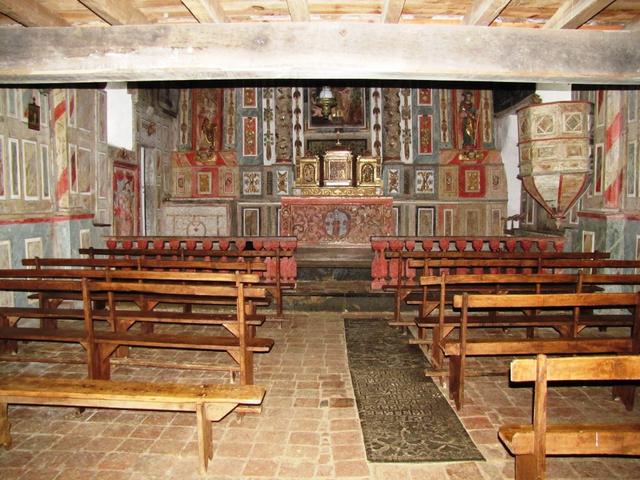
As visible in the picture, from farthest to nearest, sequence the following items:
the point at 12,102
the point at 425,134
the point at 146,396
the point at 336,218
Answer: the point at 425,134 → the point at 336,218 → the point at 12,102 → the point at 146,396

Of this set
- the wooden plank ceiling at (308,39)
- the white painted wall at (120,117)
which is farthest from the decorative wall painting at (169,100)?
the wooden plank ceiling at (308,39)

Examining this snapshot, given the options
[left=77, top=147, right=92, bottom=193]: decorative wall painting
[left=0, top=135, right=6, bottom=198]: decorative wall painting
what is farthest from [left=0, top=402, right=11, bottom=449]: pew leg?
[left=77, top=147, right=92, bottom=193]: decorative wall painting

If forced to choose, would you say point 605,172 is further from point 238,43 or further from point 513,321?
point 238,43

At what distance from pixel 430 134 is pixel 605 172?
6.25 m

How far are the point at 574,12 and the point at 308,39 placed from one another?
7.32ft

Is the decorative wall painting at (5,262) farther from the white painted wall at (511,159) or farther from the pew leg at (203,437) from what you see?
the white painted wall at (511,159)

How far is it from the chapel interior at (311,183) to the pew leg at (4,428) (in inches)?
0.5

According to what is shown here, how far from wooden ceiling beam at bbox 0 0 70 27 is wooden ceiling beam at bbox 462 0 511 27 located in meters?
3.69

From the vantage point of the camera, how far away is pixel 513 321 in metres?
4.16

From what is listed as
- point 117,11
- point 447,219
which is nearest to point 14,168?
point 117,11

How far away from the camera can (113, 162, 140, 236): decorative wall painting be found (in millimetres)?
9266

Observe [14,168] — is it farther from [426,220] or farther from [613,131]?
[426,220]

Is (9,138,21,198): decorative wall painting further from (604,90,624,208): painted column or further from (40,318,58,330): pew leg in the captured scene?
(604,90,624,208): painted column

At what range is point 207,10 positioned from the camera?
362cm
